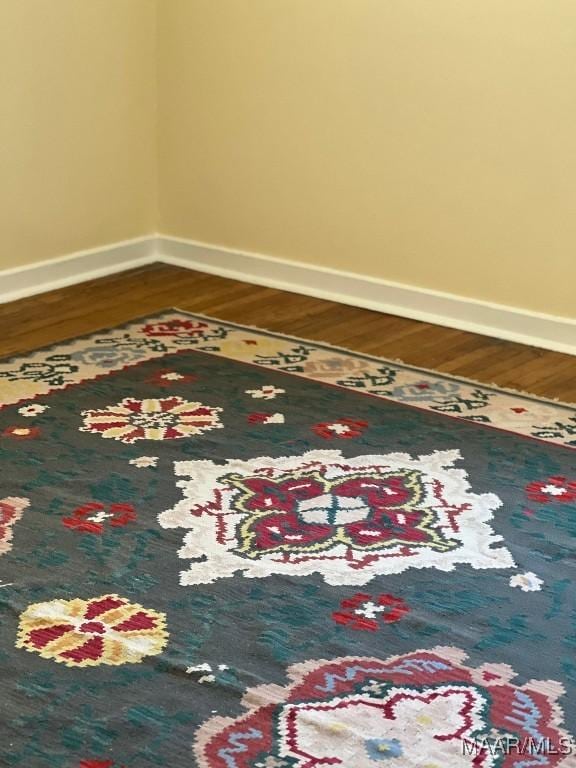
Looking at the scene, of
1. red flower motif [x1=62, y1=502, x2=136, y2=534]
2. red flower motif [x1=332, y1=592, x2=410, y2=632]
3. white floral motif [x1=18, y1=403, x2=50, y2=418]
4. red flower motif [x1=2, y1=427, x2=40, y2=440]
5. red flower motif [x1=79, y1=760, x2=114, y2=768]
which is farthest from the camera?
white floral motif [x1=18, y1=403, x2=50, y2=418]

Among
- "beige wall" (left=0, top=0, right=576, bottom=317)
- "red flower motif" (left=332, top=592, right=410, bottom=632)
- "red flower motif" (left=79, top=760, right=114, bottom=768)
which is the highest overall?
"beige wall" (left=0, top=0, right=576, bottom=317)

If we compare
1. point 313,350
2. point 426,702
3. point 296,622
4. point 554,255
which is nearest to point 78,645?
point 296,622

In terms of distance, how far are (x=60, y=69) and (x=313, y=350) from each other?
145cm

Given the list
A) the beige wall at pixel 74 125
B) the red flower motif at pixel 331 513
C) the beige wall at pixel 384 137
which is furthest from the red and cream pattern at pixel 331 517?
the beige wall at pixel 74 125

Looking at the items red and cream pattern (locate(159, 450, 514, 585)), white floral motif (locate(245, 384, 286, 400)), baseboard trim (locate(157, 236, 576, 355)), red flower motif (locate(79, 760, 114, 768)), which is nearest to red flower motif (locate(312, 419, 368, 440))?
Answer: red and cream pattern (locate(159, 450, 514, 585))

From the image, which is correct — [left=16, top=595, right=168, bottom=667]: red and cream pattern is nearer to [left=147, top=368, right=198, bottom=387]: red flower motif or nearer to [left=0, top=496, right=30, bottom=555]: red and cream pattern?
[left=0, top=496, right=30, bottom=555]: red and cream pattern

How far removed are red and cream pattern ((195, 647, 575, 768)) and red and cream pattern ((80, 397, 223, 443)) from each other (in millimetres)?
1128

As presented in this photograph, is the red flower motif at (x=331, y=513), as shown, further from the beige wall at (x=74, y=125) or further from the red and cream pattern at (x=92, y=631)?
the beige wall at (x=74, y=125)

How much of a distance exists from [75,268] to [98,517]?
205cm

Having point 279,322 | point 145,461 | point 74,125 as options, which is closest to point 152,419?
point 145,461

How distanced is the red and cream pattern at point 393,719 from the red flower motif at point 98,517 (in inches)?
26.5

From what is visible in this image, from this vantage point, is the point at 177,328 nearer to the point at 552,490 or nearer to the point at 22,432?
the point at 22,432

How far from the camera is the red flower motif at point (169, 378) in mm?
3516

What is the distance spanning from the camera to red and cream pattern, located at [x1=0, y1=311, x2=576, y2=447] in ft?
11.0
